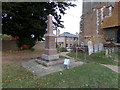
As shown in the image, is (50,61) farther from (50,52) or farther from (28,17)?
(28,17)

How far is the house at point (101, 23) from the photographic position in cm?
1096

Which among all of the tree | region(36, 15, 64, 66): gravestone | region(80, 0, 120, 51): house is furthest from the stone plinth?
region(80, 0, 120, 51): house

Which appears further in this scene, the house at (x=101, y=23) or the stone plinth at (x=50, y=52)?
the house at (x=101, y=23)

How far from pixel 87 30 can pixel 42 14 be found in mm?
7802

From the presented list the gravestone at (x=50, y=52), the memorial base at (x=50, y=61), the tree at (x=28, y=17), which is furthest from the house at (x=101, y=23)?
the memorial base at (x=50, y=61)

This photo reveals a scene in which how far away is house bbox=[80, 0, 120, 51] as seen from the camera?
10959mm

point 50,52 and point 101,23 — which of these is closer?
point 50,52

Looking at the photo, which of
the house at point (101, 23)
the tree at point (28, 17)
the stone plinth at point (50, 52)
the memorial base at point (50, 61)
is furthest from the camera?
the house at point (101, 23)

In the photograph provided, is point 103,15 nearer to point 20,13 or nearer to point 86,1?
point 86,1

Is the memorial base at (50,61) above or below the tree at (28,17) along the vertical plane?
below

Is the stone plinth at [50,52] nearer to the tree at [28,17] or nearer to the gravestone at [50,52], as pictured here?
the gravestone at [50,52]

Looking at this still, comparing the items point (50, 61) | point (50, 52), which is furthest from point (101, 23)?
point (50, 61)

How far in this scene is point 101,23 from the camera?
1274cm

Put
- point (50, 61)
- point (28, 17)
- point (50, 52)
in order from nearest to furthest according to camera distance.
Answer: point (50, 61) → point (50, 52) → point (28, 17)
